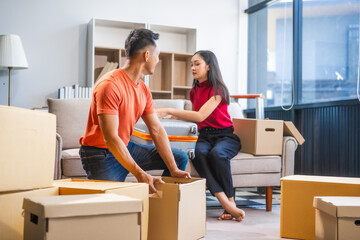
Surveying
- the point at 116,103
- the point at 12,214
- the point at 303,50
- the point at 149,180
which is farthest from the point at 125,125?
the point at 303,50

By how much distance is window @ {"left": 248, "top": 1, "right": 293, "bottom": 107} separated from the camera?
480cm

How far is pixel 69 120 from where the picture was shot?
10.7 feet

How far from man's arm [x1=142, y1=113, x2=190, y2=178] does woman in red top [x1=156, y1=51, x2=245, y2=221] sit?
2.22ft

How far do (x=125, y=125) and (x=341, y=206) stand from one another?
3.27 feet

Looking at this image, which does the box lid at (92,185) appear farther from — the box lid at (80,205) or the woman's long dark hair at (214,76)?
the woman's long dark hair at (214,76)

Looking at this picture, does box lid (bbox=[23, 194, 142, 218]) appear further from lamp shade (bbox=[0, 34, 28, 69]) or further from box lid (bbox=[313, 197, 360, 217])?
lamp shade (bbox=[0, 34, 28, 69])

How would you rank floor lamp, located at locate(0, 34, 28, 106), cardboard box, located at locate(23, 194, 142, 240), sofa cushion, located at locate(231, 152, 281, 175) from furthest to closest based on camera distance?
floor lamp, located at locate(0, 34, 28, 106)
sofa cushion, located at locate(231, 152, 281, 175)
cardboard box, located at locate(23, 194, 142, 240)

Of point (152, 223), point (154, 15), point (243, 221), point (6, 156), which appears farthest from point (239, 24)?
point (6, 156)

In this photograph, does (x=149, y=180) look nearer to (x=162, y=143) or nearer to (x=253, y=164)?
(x=162, y=143)

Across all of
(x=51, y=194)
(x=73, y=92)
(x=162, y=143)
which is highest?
(x=73, y=92)

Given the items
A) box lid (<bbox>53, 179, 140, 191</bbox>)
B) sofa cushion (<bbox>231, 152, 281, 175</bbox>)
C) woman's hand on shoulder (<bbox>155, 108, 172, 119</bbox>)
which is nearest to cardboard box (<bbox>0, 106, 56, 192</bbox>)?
box lid (<bbox>53, 179, 140, 191</bbox>)

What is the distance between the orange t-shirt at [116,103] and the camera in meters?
2.00

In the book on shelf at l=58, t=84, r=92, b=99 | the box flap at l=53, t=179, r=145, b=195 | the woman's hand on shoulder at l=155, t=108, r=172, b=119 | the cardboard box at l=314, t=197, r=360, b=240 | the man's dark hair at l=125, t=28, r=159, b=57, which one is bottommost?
the cardboard box at l=314, t=197, r=360, b=240

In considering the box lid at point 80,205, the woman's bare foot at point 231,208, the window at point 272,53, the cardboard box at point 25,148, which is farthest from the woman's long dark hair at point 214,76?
the window at point 272,53
